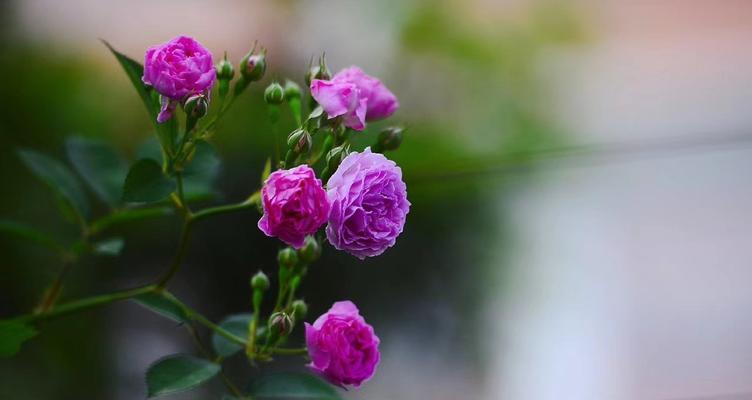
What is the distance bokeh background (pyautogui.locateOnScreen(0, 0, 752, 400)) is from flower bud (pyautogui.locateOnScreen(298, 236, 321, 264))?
13.7 inches

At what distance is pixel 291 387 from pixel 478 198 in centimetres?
70

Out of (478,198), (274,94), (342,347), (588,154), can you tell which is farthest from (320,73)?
(588,154)

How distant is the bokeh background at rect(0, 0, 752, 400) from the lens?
92 cm

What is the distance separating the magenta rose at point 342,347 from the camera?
0.37 metres

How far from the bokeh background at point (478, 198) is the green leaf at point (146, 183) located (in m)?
0.35

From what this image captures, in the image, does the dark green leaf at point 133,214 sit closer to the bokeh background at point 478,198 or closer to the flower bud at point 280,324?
the flower bud at point 280,324

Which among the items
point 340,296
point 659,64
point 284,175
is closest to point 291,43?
point 340,296

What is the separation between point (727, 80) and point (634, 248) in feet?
1.55

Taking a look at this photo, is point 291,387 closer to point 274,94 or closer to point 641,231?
point 274,94

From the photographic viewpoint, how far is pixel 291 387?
0.42m

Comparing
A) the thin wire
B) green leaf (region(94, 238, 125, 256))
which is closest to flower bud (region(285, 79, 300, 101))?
green leaf (region(94, 238, 125, 256))

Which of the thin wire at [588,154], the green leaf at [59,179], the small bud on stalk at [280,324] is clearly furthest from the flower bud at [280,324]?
the thin wire at [588,154]

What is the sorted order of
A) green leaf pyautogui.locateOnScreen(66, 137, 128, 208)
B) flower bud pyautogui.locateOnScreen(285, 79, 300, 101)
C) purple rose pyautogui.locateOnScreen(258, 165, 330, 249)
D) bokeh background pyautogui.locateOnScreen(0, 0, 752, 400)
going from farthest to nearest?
1. bokeh background pyautogui.locateOnScreen(0, 0, 752, 400)
2. green leaf pyautogui.locateOnScreen(66, 137, 128, 208)
3. flower bud pyautogui.locateOnScreen(285, 79, 300, 101)
4. purple rose pyautogui.locateOnScreen(258, 165, 330, 249)

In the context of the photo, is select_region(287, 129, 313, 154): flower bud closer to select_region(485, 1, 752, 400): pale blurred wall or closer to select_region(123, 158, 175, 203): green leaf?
select_region(123, 158, 175, 203): green leaf
